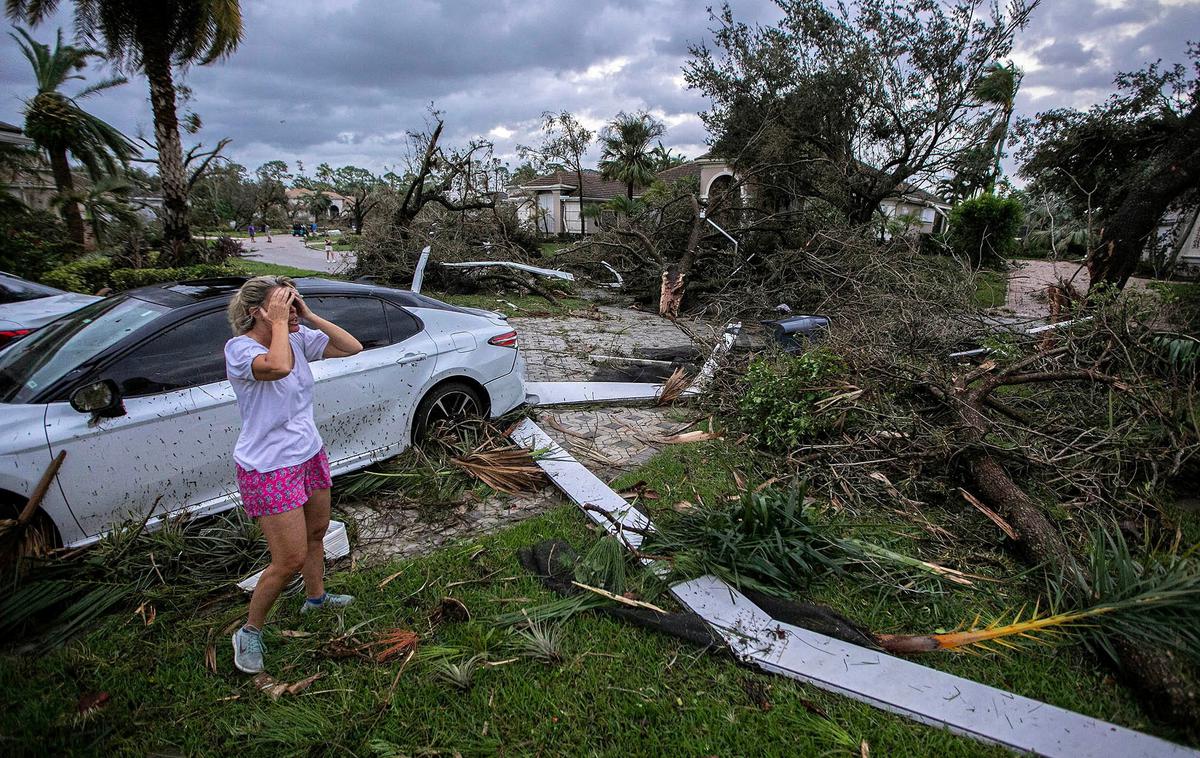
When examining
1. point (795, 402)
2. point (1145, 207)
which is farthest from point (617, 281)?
point (795, 402)

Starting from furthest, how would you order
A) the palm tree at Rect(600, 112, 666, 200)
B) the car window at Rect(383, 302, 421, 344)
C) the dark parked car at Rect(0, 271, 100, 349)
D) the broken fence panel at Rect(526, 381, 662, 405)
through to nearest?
the palm tree at Rect(600, 112, 666, 200)
the broken fence panel at Rect(526, 381, 662, 405)
the dark parked car at Rect(0, 271, 100, 349)
the car window at Rect(383, 302, 421, 344)

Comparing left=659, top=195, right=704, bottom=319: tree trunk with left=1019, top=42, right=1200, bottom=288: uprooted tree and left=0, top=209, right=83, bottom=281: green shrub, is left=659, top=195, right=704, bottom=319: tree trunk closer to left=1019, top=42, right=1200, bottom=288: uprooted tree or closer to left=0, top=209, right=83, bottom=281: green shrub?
left=1019, top=42, right=1200, bottom=288: uprooted tree

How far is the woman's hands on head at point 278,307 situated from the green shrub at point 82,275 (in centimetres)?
1145

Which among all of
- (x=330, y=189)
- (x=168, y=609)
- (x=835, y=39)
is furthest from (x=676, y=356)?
(x=330, y=189)

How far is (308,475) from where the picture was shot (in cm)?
266

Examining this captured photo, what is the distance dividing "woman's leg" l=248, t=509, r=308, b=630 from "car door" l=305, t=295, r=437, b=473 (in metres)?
1.46

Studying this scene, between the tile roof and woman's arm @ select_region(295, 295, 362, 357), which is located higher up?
the tile roof

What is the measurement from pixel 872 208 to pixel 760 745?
17644 millimetres

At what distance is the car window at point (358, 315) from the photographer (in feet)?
13.7

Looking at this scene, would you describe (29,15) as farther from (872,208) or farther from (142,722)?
(872,208)

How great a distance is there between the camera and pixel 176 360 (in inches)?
132

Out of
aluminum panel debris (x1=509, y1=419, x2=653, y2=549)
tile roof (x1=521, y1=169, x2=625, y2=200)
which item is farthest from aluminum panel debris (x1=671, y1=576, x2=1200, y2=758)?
tile roof (x1=521, y1=169, x2=625, y2=200)

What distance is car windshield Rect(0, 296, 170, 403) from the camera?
123 inches

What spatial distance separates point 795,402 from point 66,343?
5270 mm
